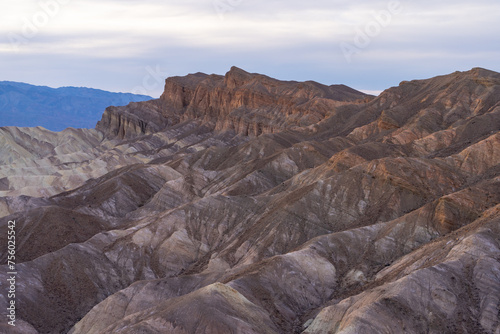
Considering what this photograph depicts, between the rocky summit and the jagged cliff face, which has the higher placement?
the jagged cliff face

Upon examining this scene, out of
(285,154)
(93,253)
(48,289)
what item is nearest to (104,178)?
(285,154)

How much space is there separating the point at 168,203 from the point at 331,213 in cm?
2980

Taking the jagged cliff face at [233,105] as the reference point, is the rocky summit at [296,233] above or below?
below

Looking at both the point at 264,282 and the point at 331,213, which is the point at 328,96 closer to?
the point at 331,213

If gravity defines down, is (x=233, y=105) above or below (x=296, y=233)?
above

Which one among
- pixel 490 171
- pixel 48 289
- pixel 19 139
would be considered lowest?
pixel 48 289

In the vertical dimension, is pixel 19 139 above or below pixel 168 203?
above

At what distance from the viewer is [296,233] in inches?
2388

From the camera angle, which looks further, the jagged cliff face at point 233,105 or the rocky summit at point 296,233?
the jagged cliff face at point 233,105

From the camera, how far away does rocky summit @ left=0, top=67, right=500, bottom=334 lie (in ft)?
127

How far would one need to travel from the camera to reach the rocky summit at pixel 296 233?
38.8 m

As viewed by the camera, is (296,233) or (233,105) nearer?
(296,233)

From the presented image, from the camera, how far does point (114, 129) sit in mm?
181125

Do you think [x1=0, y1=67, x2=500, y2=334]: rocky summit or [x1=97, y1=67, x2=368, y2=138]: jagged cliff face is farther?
[x1=97, y1=67, x2=368, y2=138]: jagged cliff face
